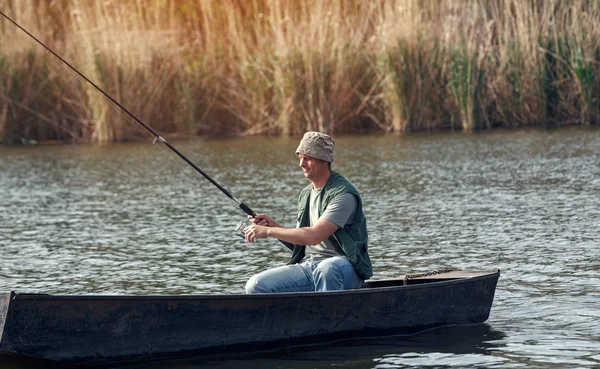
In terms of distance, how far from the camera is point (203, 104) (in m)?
25.1

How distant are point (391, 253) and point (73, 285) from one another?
274 centimetres

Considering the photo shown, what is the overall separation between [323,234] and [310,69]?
15.5m

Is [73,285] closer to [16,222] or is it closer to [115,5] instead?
[16,222]

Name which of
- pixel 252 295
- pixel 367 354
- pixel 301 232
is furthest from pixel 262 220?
pixel 367 354

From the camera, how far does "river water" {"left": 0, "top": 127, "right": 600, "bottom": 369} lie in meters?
7.88

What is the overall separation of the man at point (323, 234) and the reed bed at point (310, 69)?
1495 cm

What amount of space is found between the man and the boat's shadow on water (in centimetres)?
39

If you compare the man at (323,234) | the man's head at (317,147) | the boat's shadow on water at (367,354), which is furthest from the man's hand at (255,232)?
the boat's shadow on water at (367,354)

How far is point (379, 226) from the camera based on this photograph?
1282 cm

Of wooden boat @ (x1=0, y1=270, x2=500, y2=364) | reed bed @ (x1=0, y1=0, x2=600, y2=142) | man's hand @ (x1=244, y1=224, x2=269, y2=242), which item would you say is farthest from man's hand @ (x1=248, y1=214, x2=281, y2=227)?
reed bed @ (x1=0, y1=0, x2=600, y2=142)

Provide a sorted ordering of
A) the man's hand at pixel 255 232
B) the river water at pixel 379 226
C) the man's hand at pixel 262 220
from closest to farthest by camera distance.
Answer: the man's hand at pixel 255 232 < the river water at pixel 379 226 < the man's hand at pixel 262 220

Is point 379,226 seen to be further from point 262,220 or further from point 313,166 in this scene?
point 313,166

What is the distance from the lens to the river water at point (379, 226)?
7.88 meters

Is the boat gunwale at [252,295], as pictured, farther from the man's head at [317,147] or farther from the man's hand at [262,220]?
the man's head at [317,147]
